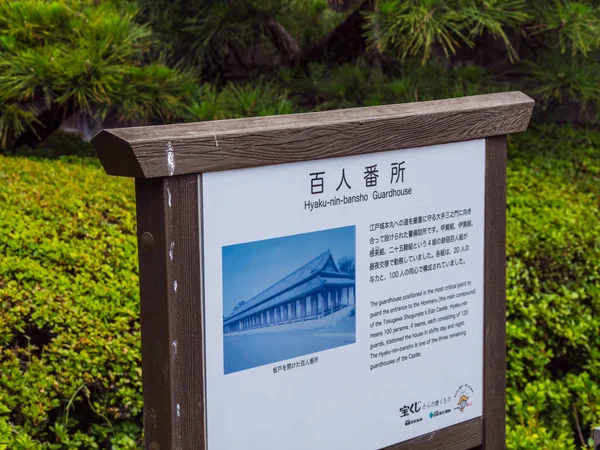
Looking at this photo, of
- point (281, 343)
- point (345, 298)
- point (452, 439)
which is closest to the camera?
point (281, 343)

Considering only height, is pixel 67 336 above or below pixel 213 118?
below

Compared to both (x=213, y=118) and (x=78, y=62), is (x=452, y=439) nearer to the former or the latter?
(x=213, y=118)

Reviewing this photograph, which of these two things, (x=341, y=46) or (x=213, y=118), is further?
(x=341, y=46)

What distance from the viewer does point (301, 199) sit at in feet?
5.98

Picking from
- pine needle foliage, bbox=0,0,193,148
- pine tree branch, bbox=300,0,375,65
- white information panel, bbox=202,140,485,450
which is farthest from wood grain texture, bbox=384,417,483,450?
pine tree branch, bbox=300,0,375,65

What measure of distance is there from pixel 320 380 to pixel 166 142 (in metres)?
0.65

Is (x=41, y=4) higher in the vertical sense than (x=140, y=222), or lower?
higher

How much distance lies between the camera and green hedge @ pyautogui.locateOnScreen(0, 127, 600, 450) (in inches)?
98.5

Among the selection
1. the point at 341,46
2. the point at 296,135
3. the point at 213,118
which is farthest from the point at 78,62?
the point at 296,135

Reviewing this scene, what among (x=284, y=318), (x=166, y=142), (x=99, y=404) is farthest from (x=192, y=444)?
(x=99, y=404)

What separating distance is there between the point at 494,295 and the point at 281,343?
28.9 inches

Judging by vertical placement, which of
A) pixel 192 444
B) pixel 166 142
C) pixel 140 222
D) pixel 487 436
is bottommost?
pixel 487 436

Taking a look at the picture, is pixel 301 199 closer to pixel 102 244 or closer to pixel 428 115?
pixel 428 115

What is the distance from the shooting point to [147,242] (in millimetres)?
1710
